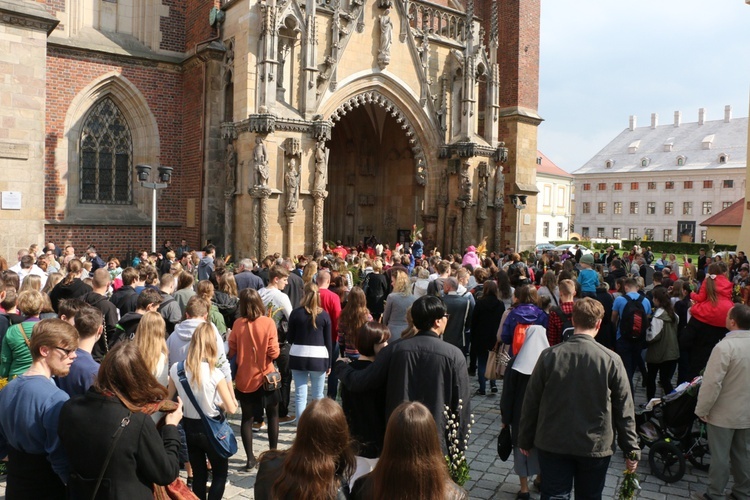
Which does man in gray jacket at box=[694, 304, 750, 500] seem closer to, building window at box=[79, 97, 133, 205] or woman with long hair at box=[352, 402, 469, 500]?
woman with long hair at box=[352, 402, 469, 500]

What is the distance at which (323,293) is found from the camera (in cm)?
704

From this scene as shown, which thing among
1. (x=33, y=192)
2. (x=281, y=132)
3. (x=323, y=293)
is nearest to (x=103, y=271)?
(x=323, y=293)

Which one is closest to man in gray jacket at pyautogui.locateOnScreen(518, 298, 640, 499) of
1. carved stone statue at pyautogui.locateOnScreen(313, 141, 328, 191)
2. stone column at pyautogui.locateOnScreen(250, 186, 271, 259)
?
stone column at pyautogui.locateOnScreen(250, 186, 271, 259)

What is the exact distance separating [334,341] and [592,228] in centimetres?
7241

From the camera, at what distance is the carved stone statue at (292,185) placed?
51.5 feet

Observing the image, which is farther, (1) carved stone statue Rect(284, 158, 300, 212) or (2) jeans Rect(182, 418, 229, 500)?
(1) carved stone statue Rect(284, 158, 300, 212)

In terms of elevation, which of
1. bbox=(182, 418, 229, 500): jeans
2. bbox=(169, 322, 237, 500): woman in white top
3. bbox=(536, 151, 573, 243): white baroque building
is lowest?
bbox=(182, 418, 229, 500): jeans

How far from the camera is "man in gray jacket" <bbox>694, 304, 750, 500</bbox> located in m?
4.77

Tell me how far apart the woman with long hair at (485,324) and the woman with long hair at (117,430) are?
5623 millimetres

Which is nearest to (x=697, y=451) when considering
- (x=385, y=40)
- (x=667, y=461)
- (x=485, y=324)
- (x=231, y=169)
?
(x=667, y=461)

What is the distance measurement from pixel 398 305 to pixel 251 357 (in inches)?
88.3

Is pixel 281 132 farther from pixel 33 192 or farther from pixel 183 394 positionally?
pixel 183 394

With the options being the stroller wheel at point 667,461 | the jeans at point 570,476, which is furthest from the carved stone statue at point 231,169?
the jeans at point 570,476

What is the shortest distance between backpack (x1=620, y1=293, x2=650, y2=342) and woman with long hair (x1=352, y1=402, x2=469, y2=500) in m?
5.46
